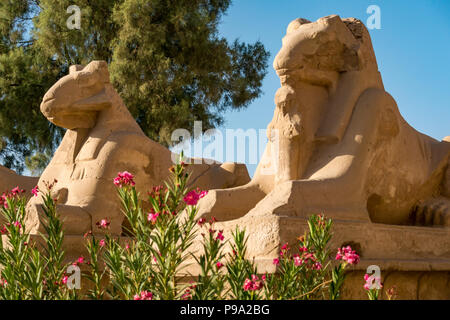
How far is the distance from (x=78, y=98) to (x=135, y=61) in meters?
8.26

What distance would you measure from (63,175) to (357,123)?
307cm

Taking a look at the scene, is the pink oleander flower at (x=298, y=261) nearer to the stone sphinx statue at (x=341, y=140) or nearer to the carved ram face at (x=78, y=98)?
the stone sphinx statue at (x=341, y=140)

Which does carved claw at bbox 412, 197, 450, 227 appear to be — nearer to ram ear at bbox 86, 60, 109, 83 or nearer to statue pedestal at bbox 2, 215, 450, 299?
statue pedestal at bbox 2, 215, 450, 299

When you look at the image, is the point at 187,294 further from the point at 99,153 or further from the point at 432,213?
the point at 99,153

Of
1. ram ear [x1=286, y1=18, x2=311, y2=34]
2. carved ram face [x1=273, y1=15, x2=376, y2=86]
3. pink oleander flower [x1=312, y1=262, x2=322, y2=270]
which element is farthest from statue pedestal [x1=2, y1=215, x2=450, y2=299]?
ram ear [x1=286, y1=18, x2=311, y2=34]

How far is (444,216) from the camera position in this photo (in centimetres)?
448

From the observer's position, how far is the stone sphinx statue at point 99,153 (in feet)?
19.4

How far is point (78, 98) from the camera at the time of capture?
6.30 meters

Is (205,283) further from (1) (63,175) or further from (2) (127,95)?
(2) (127,95)

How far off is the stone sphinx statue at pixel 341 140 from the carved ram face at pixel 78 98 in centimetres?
234

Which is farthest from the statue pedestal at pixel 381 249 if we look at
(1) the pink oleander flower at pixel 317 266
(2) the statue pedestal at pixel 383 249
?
(1) the pink oleander flower at pixel 317 266

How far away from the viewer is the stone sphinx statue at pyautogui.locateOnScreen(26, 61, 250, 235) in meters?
5.90

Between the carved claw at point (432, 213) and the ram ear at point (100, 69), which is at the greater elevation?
the ram ear at point (100, 69)
